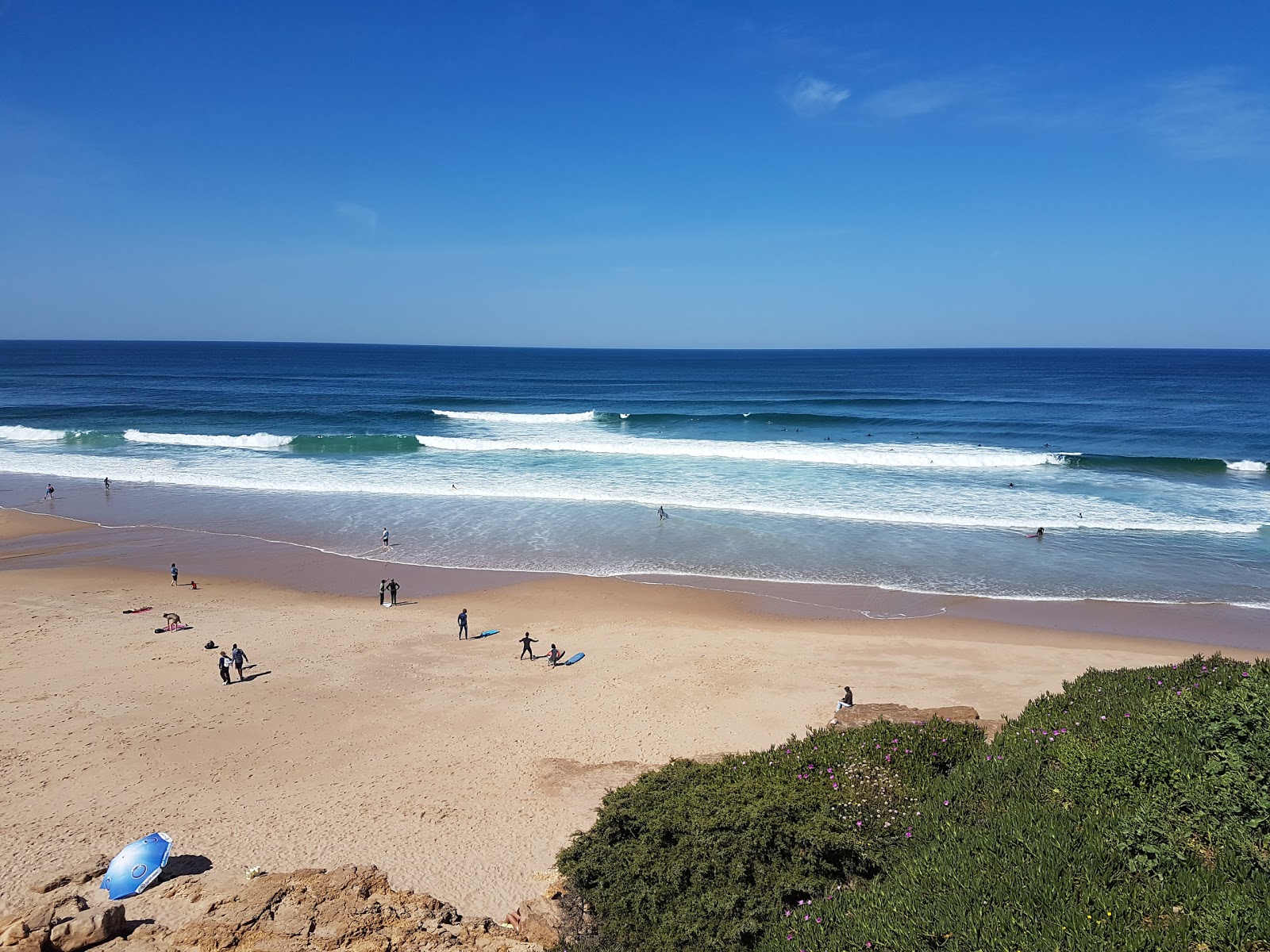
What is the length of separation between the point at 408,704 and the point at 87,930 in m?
6.94

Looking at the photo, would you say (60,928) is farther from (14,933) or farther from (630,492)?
(630,492)

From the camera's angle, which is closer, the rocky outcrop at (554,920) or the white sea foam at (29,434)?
the rocky outcrop at (554,920)

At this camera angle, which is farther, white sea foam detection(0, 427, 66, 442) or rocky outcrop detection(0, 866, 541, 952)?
white sea foam detection(0, 427, 66, 442)

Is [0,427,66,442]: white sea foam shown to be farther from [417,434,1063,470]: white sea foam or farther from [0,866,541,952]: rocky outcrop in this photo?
[0,866,541,952]: rocky outcrop

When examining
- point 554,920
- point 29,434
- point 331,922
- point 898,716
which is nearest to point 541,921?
point 554,920

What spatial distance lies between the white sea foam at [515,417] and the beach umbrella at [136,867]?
152 ft

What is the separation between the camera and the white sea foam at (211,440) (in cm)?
4450

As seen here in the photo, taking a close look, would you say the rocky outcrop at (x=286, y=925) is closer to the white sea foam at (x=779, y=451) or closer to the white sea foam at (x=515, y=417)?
the white sea foam at (x=779, y=451)

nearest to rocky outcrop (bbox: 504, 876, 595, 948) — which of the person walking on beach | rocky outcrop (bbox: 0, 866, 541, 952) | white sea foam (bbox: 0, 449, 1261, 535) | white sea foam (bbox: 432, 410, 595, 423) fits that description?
rocky outcrop (bbox: 0, 866, 541, 952)

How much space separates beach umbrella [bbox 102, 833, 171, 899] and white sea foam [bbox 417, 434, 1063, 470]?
33.7 meters

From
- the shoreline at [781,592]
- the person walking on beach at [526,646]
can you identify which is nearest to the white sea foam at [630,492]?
the shoreline at [781,592]

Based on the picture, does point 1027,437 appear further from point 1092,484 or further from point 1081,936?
point 1081,936

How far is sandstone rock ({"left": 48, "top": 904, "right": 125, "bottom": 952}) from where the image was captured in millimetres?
7715

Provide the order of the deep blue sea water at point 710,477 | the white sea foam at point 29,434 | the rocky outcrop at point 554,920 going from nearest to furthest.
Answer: the rocky outcrop at point 554,920 < the deep blue sea water at point 710,477 < the white sea foam at point 29,434
